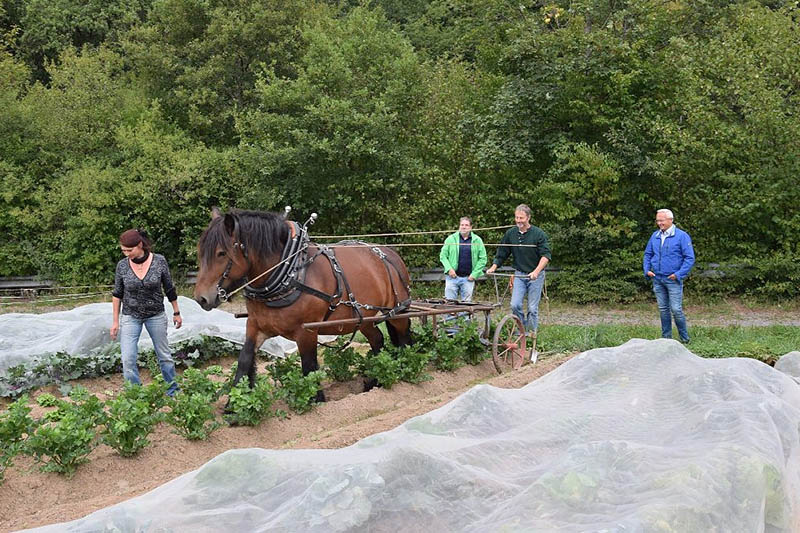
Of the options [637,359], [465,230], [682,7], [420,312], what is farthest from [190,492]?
[682,7]

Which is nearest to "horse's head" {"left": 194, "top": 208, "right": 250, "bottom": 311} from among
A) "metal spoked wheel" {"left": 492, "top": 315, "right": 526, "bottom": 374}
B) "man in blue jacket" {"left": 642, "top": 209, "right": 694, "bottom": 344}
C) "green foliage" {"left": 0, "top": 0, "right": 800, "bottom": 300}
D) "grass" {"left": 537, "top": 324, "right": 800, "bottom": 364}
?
"metal spoked wheel" {"left": 492, "top": 315, "right": 526, "bottom": 374}

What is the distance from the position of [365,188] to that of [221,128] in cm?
840

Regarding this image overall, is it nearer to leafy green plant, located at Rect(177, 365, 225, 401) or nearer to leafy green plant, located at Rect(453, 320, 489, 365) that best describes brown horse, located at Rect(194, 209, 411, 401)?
leafy green plant, located at Rect(177, 365, 225, 401)

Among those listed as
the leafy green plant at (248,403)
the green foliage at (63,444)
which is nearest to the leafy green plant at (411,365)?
the leafy green plant at (248,403)

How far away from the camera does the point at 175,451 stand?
18.5ft

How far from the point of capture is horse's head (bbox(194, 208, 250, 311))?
20.9 feet

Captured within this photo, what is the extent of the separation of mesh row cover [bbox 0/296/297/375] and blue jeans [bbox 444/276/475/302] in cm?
221

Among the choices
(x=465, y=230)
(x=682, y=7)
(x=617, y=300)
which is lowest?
(x=617, y=300)

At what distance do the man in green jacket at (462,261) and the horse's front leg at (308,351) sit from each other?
3.00 meters

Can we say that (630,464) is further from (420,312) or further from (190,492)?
(420,312)

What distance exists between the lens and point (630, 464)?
3328mm

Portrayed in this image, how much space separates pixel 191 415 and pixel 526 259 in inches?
195

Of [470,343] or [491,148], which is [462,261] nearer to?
[470,343]

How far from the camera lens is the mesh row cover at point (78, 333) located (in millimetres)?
8500
